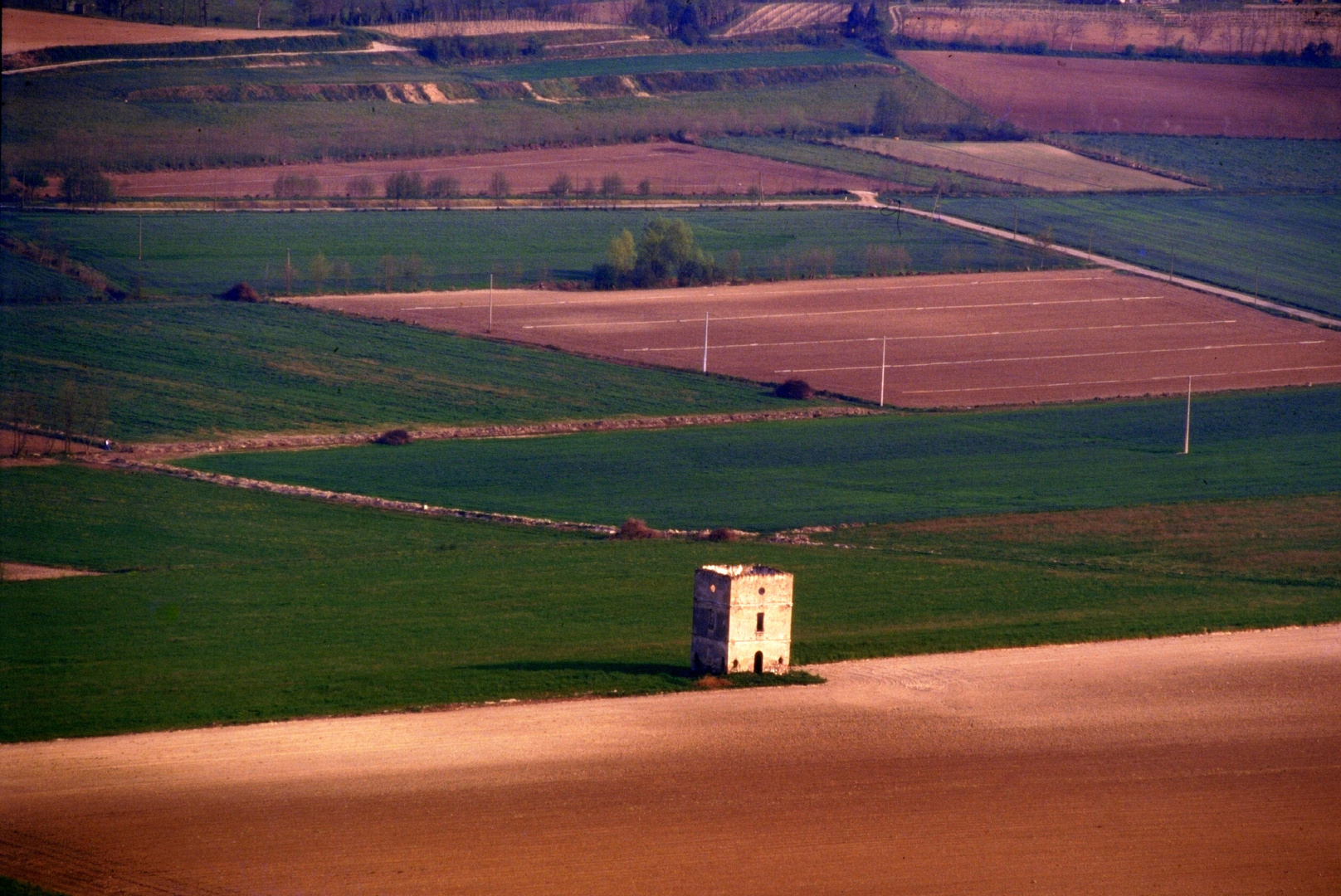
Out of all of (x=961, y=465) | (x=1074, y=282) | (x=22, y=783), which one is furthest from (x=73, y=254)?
(x=22, y=783)

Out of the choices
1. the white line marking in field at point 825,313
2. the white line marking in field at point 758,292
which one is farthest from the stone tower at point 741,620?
the white line marking in field at point 758,292

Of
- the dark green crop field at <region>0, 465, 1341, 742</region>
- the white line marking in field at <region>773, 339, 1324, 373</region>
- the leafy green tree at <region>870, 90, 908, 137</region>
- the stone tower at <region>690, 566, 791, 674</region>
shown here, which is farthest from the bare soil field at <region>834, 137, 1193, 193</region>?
the stone tower at <region>690, 566, 791, 674</region>

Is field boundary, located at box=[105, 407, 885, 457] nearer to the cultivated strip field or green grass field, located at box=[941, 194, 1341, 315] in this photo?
green grass field, located at box=[941, 194, 1341, 315]

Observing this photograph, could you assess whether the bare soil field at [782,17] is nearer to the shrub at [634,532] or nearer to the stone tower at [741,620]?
the shrub at [634,532]

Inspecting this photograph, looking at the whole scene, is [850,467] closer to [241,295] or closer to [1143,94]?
[241,295]

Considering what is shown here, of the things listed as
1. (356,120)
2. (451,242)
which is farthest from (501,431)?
(356,120)

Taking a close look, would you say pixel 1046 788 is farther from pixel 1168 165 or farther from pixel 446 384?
pixel 1168 165
